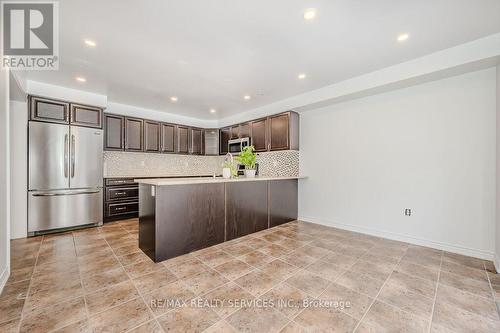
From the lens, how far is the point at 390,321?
1556 mm

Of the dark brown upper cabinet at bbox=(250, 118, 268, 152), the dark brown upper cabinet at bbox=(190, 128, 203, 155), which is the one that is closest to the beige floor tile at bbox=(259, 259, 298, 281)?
the dark brown upper cabinet at bbox=(250, 118, 268, 152)

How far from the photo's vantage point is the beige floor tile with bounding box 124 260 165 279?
222 centimetres

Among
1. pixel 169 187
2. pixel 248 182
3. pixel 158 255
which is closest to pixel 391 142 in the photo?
pixel 248 182

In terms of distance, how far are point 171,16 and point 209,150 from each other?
14.3ft

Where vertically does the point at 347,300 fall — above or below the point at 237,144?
below

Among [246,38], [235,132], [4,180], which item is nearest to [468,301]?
[246,38]

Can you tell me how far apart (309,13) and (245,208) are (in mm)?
2750

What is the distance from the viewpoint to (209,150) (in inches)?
246

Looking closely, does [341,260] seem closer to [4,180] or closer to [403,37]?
[403,37]

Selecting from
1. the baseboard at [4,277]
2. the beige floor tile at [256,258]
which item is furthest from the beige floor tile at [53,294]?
the beige floor tile at [256,258]

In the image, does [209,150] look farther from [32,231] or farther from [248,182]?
[32,231]

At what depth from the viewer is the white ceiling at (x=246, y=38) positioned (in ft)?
6.30

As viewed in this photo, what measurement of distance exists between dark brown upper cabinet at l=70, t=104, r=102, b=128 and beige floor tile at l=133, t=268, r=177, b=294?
3.36 metres

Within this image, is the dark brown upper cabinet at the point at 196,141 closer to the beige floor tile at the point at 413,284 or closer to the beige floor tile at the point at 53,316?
the beige floor tile at the point at 53,316
